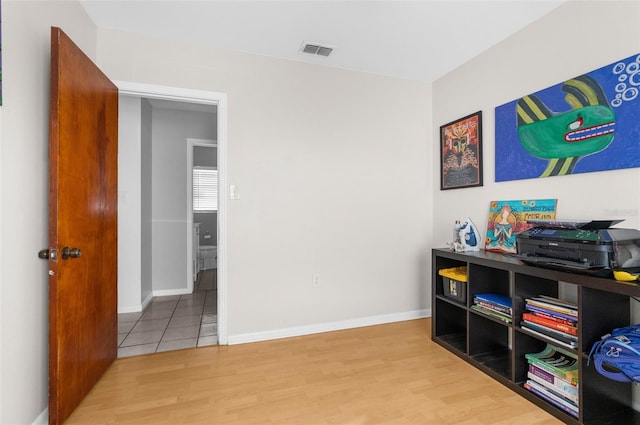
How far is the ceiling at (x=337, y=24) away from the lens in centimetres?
209

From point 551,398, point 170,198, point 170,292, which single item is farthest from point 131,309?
point 551,398

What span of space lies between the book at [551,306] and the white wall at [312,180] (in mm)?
1381

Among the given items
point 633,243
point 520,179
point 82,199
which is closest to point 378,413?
point 633,243

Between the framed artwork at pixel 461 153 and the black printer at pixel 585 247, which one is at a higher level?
the framed artwork at pixel 461 153

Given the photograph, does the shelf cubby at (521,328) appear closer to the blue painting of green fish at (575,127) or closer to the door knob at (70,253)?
the blue painting of green fish at (575,127)

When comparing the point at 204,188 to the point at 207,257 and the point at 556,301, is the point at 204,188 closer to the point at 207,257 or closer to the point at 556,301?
the point at 207,257

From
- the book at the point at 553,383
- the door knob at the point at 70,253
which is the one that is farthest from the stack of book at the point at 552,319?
the door knob at the point at 70,253

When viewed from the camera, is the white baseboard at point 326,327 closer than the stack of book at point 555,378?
No

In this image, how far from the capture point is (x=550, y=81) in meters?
2.12

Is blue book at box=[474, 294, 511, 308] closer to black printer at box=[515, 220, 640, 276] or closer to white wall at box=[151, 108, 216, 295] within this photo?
black printer at box=[515, 220, 640, 276]

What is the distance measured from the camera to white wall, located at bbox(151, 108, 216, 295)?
4.17m

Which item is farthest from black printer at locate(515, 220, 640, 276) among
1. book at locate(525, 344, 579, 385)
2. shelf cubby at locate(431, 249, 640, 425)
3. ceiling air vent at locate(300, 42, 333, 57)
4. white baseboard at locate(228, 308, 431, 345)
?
ceiling air vent at locate(300, 42, 333, 57)

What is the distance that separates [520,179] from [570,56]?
833 mm

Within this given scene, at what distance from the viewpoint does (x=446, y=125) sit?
3092mm
